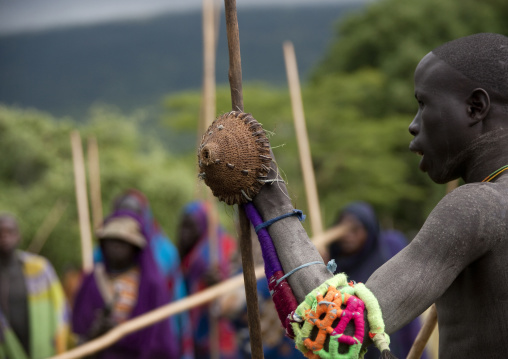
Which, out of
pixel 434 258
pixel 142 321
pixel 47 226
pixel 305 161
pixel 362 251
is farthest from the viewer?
pixel 47 226

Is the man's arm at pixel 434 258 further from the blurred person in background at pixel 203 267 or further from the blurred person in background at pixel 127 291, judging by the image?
the blurred person in background at pixel 203 267

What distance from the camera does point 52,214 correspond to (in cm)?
1459

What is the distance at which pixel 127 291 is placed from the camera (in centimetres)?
639

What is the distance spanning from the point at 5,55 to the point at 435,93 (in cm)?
3832

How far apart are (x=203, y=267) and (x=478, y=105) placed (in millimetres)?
6001

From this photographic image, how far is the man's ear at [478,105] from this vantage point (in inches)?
74.7

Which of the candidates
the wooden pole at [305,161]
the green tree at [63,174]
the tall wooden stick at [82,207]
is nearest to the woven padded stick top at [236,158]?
the wooden pole at [305,161]

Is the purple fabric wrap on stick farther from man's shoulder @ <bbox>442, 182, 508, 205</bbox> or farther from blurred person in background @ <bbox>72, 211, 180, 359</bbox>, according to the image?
blurred person in background @ <bbox>72, 211, 180, 359</bbox>

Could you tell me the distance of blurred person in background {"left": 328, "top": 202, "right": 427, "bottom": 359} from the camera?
19.1ft

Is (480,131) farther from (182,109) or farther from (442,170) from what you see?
(182,109)

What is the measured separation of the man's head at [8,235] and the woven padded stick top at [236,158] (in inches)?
227

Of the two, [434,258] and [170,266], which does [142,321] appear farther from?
[434,258]

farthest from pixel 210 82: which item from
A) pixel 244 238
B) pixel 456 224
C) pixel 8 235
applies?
pixel 456 224

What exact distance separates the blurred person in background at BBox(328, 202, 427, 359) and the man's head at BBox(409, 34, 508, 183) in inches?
153
